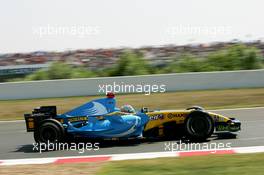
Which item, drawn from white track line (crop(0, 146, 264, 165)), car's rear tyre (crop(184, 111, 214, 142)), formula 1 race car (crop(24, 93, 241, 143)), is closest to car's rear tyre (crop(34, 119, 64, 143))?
formula 1 race car (crop(24, 93, 241, 143))

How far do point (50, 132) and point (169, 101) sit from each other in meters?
9.72

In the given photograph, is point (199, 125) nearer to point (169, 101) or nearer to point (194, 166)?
point (194, 166)

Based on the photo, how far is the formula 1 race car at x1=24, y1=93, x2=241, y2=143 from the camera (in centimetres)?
1000

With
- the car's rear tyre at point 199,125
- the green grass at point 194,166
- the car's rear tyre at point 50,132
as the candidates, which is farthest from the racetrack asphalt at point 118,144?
the green grass at point 194,166

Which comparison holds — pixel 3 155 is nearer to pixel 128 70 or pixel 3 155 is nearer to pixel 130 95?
pixel 130 95

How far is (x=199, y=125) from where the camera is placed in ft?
32.7

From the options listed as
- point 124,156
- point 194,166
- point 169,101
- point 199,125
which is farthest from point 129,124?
point 169,101

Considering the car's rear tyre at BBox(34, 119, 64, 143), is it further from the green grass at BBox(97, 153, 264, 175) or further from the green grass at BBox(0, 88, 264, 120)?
the green grass at BBox(0, 88, 264, 120)

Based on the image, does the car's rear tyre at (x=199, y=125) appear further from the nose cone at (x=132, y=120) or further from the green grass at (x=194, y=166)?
the green grass at (x=194, y=166)

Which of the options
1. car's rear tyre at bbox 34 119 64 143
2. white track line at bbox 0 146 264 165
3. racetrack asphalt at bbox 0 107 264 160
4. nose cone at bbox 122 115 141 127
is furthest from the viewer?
car's rear tyre at bbox 34 119 64 143

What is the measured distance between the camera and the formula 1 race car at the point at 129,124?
10000 mm

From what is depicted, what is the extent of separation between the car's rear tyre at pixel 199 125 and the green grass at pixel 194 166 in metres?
1.78

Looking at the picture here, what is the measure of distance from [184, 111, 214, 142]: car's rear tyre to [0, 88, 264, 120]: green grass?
8.05m

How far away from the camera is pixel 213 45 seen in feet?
101
